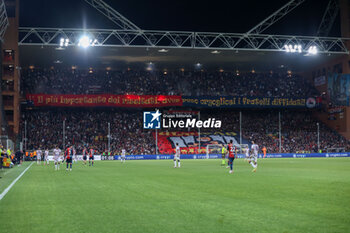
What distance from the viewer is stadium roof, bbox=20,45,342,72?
221ft

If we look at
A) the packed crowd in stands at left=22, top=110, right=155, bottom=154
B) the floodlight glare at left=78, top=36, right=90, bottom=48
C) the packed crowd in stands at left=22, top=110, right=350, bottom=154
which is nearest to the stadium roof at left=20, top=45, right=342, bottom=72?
the floodlight glare at left=78, top=36, right=90, bottom=48

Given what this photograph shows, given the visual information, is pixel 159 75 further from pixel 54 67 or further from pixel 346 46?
pixel 346 46

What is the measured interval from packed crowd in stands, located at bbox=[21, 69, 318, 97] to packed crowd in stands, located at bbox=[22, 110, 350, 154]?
12.7ft

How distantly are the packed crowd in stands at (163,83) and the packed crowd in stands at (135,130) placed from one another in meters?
3.89

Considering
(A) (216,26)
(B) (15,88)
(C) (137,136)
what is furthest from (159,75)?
(B) (15,88)

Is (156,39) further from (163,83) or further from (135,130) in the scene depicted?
(163,83)

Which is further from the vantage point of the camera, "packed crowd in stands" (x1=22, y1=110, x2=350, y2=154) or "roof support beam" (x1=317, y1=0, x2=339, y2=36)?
"roof support beam" (x1=317, y1=0, x2=339, y2=36)

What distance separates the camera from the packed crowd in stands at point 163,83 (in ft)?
246

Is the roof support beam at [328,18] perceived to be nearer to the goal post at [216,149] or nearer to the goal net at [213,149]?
the goal post at [216,149]

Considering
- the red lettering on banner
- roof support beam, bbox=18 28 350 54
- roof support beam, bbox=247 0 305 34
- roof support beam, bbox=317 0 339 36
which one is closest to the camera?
roof support beam, bbox=18 28 350 54

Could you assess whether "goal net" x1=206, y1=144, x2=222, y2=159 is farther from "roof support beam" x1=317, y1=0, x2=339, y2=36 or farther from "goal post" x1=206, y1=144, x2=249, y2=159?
"roof support beam" x1=317, y1=0, x2=339, y2=36

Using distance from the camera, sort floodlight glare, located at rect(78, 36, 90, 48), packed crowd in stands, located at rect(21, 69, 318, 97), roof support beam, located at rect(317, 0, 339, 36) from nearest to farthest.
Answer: floodlight glare, located at rect(78, 36, 90, 48), roof support beam, located at rect(317, 0, 339, 36), packed crowd in stands, located at rect(21, 69, 318, 97)

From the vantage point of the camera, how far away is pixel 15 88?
6247 centimetres

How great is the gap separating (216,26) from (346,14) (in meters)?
22.5
